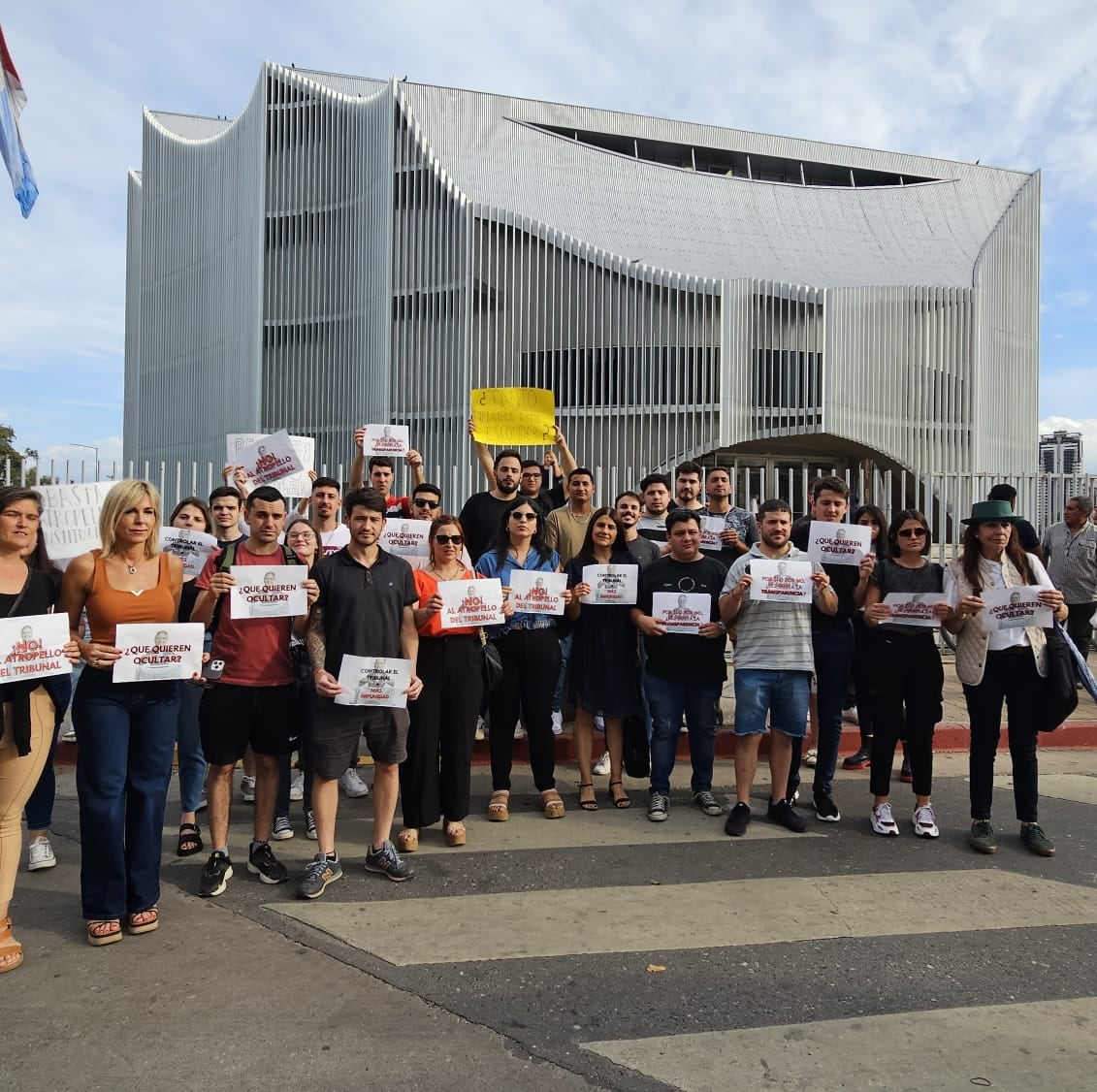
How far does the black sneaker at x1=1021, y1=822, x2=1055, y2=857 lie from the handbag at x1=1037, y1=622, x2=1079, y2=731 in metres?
0.63

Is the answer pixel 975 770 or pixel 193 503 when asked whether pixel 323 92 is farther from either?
pixel 975 770

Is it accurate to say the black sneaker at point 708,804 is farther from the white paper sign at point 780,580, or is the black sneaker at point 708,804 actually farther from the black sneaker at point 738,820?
the white paper sign at point 780,580

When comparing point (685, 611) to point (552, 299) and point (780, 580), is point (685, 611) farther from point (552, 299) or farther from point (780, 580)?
point (552, 299)

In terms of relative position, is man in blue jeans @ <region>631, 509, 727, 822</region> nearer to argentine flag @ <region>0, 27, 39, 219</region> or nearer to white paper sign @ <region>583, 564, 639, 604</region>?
white paper sign @ <region>583, 564, 639, 604</region>

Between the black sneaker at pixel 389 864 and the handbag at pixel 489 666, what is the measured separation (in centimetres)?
113

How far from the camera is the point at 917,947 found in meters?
4.25

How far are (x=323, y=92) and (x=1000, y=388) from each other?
2308cm

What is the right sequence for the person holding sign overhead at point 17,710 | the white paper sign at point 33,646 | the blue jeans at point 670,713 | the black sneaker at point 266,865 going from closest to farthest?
the white paper sign at point 33,646 → the person holding sign overhead at point 17,710 → the black sneaker at point 266,865 → the blue jeans at point 670,713

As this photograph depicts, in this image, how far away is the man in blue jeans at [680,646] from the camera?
20.2 feet

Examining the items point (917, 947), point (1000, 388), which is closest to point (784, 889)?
point (917, 947)

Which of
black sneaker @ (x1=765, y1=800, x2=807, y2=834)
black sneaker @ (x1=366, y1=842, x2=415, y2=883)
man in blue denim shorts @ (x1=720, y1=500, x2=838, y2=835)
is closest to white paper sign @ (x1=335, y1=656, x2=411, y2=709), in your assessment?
black sneaker @ (x1=366, y1=842, x2=415, y2=883)

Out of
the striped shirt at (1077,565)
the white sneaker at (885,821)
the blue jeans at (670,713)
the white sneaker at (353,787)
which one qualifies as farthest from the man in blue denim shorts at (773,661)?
the striped shirt at (1077,565)

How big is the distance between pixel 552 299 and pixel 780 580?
2180 centimetres

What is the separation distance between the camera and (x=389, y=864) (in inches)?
199
